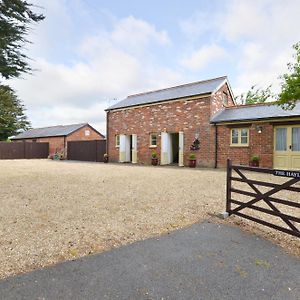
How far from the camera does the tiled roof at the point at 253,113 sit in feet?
43.8

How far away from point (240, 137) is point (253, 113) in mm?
1693

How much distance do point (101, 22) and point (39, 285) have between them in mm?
9684

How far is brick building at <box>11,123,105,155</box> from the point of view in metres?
30.7

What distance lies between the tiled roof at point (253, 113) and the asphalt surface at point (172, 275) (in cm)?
1151

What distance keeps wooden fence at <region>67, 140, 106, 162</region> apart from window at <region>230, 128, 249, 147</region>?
41.7 ft

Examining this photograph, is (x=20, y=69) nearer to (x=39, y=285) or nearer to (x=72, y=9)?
(x=72, y=9)

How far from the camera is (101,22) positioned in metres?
9.66

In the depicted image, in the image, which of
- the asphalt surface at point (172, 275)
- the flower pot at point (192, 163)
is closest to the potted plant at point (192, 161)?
the flower pot at point (192, 163)

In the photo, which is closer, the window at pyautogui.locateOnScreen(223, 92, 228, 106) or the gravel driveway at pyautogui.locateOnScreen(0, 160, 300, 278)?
the gravel driveway at pyautogui.locateOnScreen(0, 160, 300, 278)

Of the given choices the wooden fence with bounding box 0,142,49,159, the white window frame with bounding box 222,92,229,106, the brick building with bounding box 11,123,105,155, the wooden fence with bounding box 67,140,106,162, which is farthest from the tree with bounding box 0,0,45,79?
the wooden fence with bounding box 0,142,49,159

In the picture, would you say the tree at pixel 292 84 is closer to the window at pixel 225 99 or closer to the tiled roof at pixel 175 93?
the tiled roof at pixel 175 93

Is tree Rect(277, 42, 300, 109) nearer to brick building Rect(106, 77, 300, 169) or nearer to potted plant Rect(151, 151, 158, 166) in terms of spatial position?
brick building Rect(106, 77, 300, 169)

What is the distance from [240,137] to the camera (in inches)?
590

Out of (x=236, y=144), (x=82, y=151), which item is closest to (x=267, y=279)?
(x=236, y=144)
